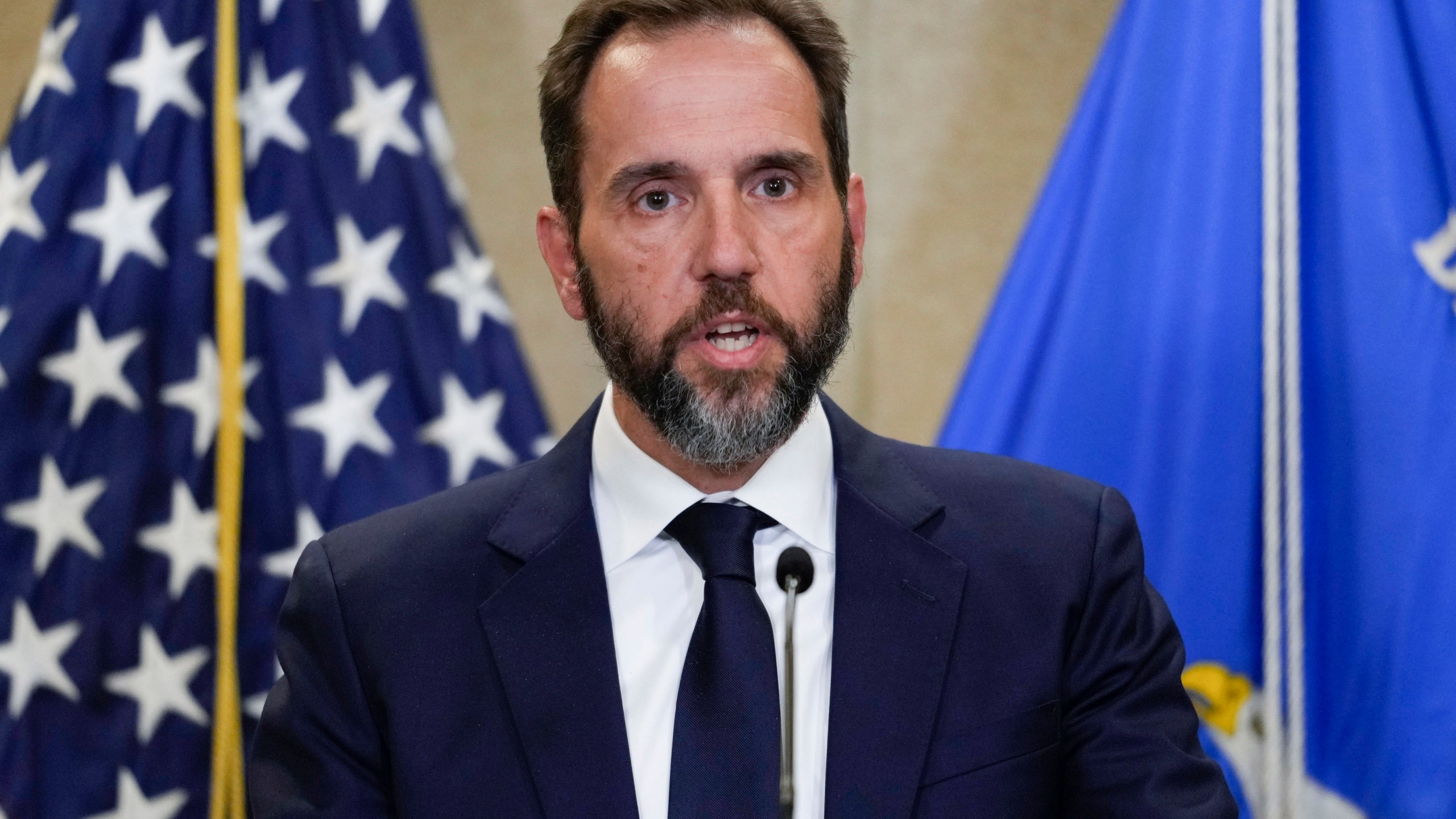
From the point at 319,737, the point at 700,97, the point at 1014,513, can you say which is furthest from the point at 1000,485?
the point at 319,737

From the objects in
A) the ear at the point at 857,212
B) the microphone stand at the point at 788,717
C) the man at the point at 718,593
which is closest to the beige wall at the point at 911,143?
the ear at the point at 857,212

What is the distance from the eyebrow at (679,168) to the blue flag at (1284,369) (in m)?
0.92

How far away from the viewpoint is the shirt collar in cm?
146

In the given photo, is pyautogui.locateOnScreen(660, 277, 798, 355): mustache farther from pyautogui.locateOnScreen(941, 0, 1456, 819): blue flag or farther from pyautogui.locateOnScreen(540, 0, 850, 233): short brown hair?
pyautogui.locateOnScreen(941, 0, 1456, 819): blue flag

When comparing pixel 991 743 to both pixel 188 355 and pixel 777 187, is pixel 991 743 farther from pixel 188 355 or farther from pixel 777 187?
pixel 188 355

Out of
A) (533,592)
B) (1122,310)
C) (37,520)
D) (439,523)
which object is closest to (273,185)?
(37,520)

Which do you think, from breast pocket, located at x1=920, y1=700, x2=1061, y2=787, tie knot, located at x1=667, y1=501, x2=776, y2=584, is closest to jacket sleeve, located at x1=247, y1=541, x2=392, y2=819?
tie knot, located at x1=667, y1=501, x2=776, y2=584

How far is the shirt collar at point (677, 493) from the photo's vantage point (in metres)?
1.46

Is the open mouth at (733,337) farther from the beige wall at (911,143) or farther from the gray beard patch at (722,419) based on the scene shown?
the beige wall at (911,143)

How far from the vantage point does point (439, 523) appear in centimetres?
155

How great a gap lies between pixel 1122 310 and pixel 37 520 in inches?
78.5

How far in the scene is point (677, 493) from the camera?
4.82 feet

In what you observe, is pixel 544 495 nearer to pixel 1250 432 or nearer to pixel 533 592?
pixel 533 592

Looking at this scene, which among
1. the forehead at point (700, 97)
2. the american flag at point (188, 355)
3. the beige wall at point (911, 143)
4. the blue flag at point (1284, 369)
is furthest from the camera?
the beige wall at point (911, 143)
